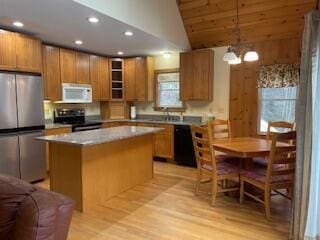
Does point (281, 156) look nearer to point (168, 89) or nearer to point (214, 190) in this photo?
point (214, 190)

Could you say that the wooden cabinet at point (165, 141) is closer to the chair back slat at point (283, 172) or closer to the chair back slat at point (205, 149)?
the chair back slat at point (205, 149)

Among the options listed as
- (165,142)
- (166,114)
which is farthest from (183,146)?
(166,114)

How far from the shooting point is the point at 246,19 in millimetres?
4316

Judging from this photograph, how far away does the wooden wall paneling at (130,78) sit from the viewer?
19.7 feet

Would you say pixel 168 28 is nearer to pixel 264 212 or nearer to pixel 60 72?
pixel 60 72

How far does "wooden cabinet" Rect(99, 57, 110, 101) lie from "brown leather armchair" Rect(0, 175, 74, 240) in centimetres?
445

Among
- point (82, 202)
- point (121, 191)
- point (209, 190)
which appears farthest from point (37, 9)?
point (209, 190)

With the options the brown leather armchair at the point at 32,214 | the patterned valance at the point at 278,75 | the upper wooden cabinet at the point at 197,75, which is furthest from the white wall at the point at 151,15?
the brown leather armchair at the point at 32,214

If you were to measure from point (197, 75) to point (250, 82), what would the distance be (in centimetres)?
105

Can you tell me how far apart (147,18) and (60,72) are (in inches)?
81.2

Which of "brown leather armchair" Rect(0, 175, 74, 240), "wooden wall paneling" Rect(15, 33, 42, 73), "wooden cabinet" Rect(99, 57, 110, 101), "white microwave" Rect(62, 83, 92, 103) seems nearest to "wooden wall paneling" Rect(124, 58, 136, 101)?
"wooden cabinet" Rect(99, 57, 110, 101)

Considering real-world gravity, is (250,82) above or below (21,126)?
above

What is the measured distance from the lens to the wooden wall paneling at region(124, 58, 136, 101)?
6.00 m

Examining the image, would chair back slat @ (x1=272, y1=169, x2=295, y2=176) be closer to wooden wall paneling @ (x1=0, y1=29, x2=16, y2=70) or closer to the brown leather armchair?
the brown leather armchair
